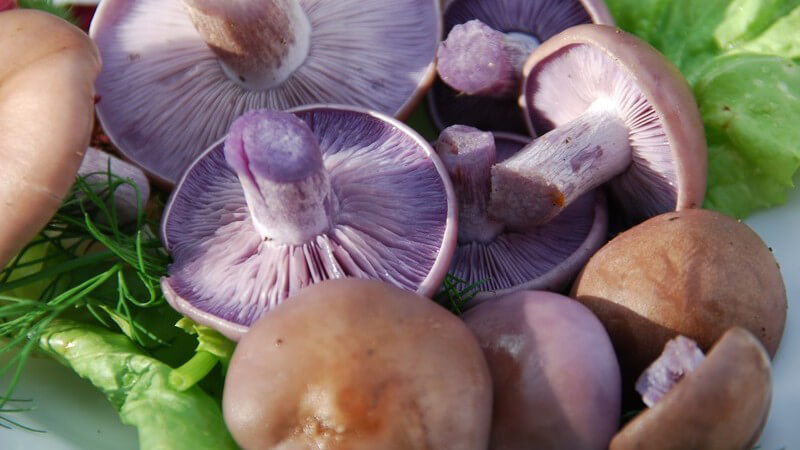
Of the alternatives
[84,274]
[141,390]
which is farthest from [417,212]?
[84,274]

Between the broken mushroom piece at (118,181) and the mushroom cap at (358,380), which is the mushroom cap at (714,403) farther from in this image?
the broken mushroom piece at (118,181)

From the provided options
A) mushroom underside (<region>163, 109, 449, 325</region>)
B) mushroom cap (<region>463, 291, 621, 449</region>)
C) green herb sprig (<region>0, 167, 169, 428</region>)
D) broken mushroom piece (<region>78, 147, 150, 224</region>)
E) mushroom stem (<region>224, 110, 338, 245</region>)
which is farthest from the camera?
broken mushroom piece (<region>78, 147, 150, 224</region>)

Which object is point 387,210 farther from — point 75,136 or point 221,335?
point 75,136

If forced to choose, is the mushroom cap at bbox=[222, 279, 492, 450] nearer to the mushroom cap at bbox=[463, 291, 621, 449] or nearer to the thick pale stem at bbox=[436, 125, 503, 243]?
the mushroom cap at bbox=[463, 291, 621, 449]

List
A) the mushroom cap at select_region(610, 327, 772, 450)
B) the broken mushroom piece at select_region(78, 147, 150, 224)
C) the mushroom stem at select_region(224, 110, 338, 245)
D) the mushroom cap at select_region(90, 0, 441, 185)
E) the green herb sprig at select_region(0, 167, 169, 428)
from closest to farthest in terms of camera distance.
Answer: the mushroom cap at select_region(610, 327, 772, 450) → the mushroom stem at select_region(224, 110, 338, 245) → the green herb sprig at select_region(0, 167, 169, 428) → the broken mushroom piece at select_region(78, 147, 150, 224) → the mushroom cap at select_region(90, 0, 441, 185)

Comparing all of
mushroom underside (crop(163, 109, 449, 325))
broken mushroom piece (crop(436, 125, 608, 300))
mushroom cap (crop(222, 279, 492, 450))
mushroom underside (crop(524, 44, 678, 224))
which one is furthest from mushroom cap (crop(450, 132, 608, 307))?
mushroom cap (crop(222, 279, 492, 450))

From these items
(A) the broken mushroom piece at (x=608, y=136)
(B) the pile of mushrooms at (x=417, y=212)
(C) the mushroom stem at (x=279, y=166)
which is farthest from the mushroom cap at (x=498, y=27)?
(C) the mushroom stem at (x=279, y=166)

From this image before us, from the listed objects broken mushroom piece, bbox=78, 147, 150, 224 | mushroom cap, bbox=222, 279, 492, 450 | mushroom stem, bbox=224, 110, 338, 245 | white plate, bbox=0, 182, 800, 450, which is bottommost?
white plate, bbox=0, 182, 800, 450

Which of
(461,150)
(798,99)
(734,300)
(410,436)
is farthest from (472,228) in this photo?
(798,99)
